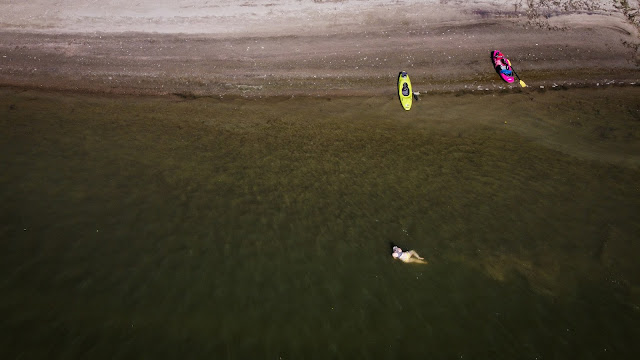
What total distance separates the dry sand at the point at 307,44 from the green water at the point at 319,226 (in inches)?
45.0

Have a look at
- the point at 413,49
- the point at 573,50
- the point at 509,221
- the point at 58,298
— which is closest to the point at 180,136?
the point at 58,298

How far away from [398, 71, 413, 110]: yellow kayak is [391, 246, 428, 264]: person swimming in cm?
793

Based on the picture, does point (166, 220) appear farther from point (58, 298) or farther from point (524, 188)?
point (524, 188)

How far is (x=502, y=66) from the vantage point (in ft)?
57.7

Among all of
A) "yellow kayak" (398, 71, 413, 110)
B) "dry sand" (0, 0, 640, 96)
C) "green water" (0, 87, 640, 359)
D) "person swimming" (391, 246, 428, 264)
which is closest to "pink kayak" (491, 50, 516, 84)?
"dry sand" (0, 0, 640, 96)

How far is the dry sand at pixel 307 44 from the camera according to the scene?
17672 mm

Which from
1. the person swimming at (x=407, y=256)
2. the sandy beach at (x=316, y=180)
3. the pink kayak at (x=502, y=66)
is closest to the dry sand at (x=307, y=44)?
the sandy beach at (x=316, y=180)

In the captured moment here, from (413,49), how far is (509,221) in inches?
396

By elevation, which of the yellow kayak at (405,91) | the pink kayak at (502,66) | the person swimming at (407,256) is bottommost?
the person swimming at (407,256)

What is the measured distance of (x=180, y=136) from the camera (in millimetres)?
15500

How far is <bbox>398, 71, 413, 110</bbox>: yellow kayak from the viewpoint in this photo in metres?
16.8

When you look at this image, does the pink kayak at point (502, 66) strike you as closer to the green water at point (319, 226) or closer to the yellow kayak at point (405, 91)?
the green water at point (319, 226)

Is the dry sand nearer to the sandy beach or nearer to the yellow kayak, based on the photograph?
the sandy beach

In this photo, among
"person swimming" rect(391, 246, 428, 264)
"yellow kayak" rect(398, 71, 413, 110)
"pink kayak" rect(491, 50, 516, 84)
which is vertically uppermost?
"pink kayak" rect(491, 50, 516, 84)
